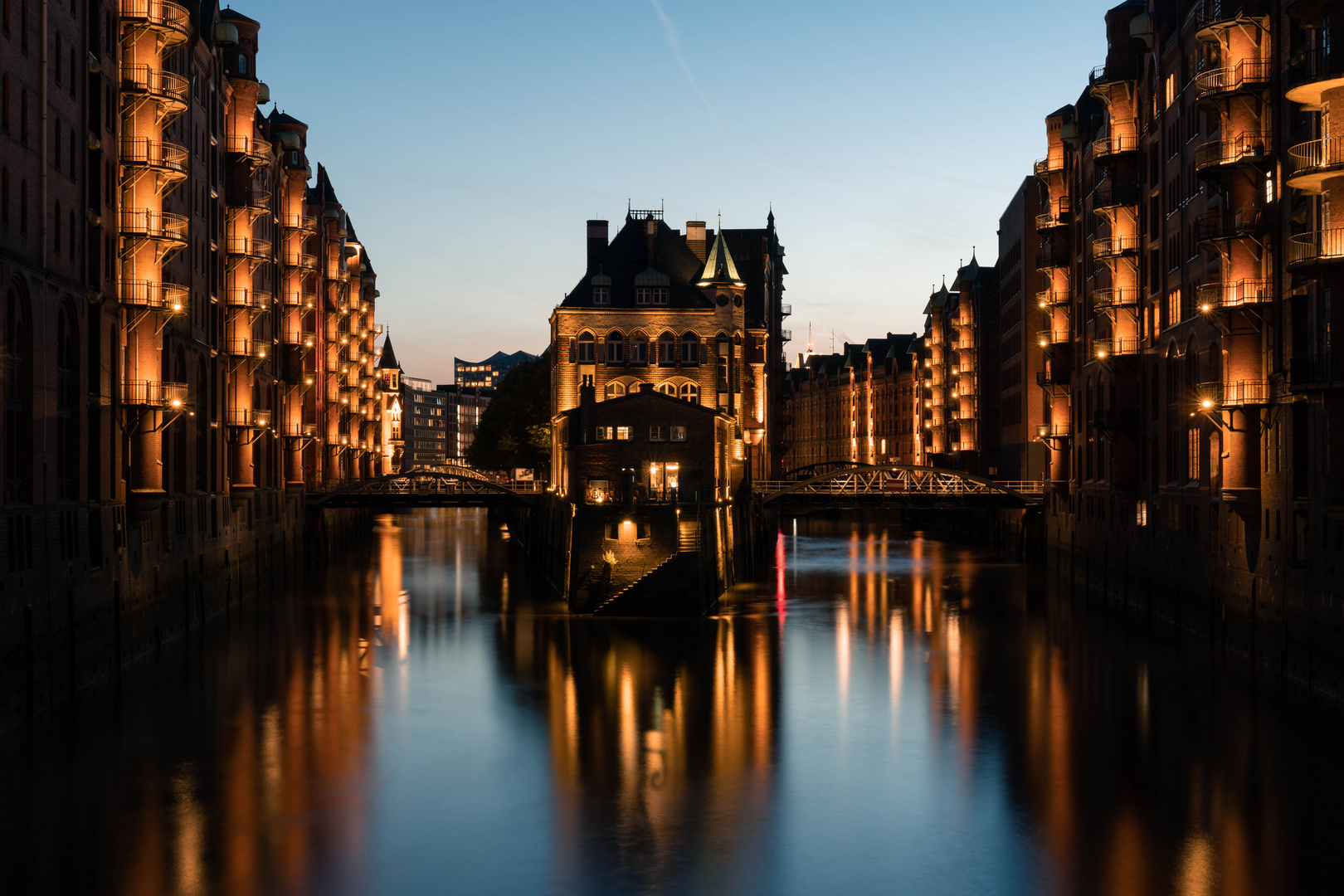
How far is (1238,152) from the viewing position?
43.3 m

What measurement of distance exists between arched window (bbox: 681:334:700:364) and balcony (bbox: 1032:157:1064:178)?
966 inches

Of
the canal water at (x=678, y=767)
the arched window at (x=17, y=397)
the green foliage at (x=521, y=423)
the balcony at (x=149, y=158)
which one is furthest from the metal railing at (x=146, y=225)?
the green foliage at (x=521, y=423)

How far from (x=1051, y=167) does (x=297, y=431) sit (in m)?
47.0

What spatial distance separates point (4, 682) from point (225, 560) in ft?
98.2

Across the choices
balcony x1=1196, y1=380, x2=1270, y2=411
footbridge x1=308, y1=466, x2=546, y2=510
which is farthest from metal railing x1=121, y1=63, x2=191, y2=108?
footbridge x1=308, y1=466, x2=546, y2=510

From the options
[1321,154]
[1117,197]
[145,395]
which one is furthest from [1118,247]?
[145,395]

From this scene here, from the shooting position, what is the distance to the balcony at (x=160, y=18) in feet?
148

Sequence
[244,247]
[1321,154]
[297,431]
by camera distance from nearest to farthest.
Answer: [1321,154] < [244,247] < [297,431]

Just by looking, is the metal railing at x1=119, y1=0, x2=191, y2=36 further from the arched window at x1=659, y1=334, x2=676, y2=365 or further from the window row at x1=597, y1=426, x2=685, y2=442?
the arched window at x1=659, y1=334, x2=676, y2=365

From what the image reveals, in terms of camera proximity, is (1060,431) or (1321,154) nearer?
(1321,154)

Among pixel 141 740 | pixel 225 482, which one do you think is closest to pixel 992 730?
pixel 141 740

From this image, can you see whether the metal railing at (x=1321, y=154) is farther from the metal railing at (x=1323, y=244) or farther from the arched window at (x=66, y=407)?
the arched window at (x=66, y=407)

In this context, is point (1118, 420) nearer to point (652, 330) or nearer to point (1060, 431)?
point (1060, 431)

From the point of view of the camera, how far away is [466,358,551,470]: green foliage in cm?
10794
